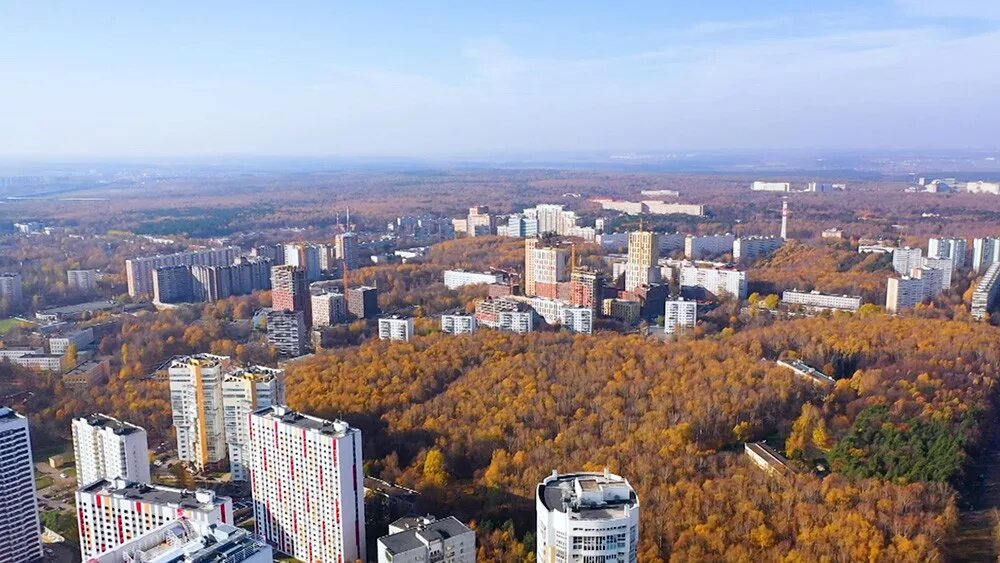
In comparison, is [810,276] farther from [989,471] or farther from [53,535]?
[53,535]

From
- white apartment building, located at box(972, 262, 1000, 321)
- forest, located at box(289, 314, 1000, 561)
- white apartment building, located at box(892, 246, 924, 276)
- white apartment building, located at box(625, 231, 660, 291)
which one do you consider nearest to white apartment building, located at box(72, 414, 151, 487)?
forest, located at box(289, 314, 1000, 561)

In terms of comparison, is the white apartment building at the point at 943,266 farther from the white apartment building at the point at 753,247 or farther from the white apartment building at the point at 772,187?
the white apartment building at the point at 772,187

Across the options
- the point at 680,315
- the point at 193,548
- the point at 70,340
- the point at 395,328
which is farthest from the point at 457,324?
the point at 193,548

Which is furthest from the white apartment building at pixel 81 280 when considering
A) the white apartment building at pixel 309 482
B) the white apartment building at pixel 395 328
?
the white apartment building at pixel 309 482

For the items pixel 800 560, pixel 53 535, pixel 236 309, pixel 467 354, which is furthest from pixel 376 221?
pixel 800 560

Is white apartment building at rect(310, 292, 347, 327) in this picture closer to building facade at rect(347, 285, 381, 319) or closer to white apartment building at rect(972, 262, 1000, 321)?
building facade at rect(347, 285, 381, 319)

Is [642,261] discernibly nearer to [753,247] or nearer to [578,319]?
[578,319]
